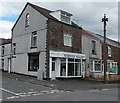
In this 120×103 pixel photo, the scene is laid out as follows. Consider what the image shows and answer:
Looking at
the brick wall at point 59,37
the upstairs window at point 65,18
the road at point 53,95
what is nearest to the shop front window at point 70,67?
the brick wall at point 59,37

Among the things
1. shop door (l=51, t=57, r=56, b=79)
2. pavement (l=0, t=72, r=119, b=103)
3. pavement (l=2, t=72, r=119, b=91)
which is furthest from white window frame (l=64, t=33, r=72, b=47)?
pavement (l=0, t=72, r=119, b=103)

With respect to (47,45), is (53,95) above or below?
below

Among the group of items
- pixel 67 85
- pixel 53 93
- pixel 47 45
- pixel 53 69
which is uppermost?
pixel 47 45

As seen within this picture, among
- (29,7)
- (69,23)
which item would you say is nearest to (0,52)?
(29,7)

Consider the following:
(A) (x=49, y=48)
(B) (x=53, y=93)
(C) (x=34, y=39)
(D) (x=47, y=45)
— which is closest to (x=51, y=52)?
(A) (x=49, y=48)

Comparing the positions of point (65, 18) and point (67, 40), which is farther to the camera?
point (65, 18)

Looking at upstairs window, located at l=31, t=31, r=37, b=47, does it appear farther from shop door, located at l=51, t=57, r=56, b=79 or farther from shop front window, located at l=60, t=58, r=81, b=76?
shop front window, located at l=60, t=58, r=81, b=76

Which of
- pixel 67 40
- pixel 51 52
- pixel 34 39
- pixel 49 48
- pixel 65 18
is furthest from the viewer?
pixel 65 18

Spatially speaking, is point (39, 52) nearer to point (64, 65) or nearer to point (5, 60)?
point (64, 65)

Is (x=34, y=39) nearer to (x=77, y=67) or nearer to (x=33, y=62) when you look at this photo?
(x=33, y=62)

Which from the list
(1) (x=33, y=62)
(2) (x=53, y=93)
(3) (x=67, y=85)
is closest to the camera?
(2) (x=53, y=93)

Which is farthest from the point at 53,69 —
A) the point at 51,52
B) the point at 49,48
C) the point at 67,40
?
the point at 67,40

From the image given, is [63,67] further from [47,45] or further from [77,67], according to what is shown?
[47,45]

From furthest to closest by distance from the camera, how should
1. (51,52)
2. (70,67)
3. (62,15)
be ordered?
1. (62,15)
2. (70,67)
3. (51,52)
